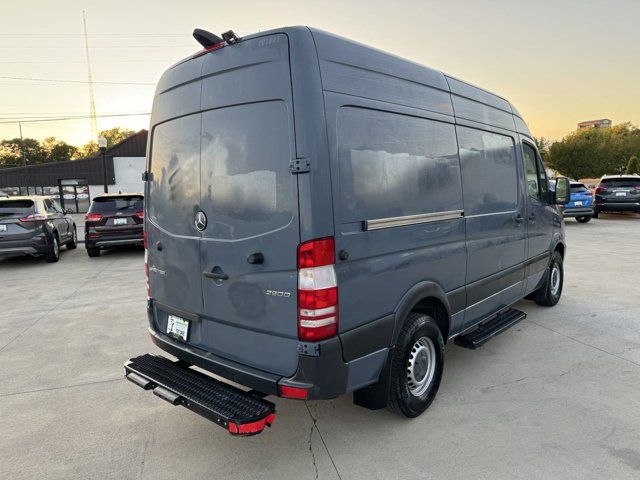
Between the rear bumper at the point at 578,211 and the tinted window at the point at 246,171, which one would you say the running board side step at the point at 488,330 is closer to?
the tinted window at the point at 246,171

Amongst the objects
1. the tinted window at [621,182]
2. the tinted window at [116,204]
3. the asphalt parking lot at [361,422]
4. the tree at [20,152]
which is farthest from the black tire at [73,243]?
the tree at [20,152]

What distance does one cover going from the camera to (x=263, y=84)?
247 centimetres

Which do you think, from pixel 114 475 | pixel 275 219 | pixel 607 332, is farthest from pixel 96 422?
pixel 607 332

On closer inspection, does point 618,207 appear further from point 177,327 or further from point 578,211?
point 177,327

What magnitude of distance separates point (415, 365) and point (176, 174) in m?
2.21

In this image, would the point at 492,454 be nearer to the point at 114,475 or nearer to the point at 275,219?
the point at 275,219

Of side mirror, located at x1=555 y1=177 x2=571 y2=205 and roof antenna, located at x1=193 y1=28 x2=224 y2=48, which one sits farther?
side mirror, located at x1=555 y1=177 x2=571 y2=205

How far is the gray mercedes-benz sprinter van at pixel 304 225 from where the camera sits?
2.37 m

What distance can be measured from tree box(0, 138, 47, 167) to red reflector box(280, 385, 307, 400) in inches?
4235

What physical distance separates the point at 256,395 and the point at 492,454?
4.95 ft

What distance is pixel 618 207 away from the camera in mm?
16891

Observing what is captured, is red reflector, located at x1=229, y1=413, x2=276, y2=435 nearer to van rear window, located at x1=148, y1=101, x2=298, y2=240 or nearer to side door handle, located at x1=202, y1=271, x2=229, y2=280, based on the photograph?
side door handle, located at x1=202, y1=271, x2=229, y2=280

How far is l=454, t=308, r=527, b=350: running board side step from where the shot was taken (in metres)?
3.75

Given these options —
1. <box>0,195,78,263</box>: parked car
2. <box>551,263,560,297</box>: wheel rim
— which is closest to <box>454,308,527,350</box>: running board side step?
<box>551,263,560,297</box>: wheel rim
